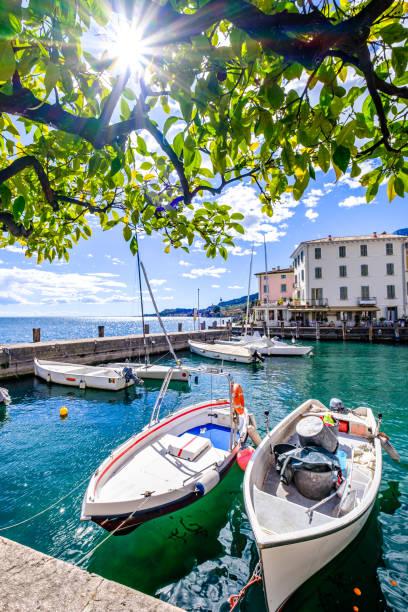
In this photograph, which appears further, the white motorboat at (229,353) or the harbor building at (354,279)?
the harbor building at (354,279)

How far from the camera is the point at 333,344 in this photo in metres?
A: 37.8

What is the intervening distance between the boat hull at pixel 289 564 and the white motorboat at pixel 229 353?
69.4 ft

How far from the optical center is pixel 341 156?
57.5 inches

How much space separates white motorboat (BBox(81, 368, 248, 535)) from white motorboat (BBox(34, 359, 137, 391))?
26.7ft

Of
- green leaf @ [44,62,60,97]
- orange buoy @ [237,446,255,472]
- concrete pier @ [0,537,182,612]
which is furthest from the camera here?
orange buoy @ [237,446,255,472]

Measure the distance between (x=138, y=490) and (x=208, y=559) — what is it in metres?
1.80

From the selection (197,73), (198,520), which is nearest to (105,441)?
(198,520)

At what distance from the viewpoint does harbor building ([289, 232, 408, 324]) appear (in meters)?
44.3

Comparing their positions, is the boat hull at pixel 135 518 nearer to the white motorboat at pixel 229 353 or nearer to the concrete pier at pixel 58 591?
the concrete pier at pixel 58 591

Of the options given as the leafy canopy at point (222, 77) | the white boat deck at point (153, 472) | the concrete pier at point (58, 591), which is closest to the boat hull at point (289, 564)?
the white boat deck at point (153, 472)

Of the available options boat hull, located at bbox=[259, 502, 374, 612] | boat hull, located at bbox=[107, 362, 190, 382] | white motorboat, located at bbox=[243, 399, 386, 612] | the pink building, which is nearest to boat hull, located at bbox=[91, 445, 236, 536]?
white motorboat, located at bbox=[243, 399, 386, 612]

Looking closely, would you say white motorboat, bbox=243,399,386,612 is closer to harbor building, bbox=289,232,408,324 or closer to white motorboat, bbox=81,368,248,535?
white motorboat, bbox=81,368,248,535

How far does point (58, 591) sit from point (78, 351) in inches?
911

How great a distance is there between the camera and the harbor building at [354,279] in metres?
44.3
